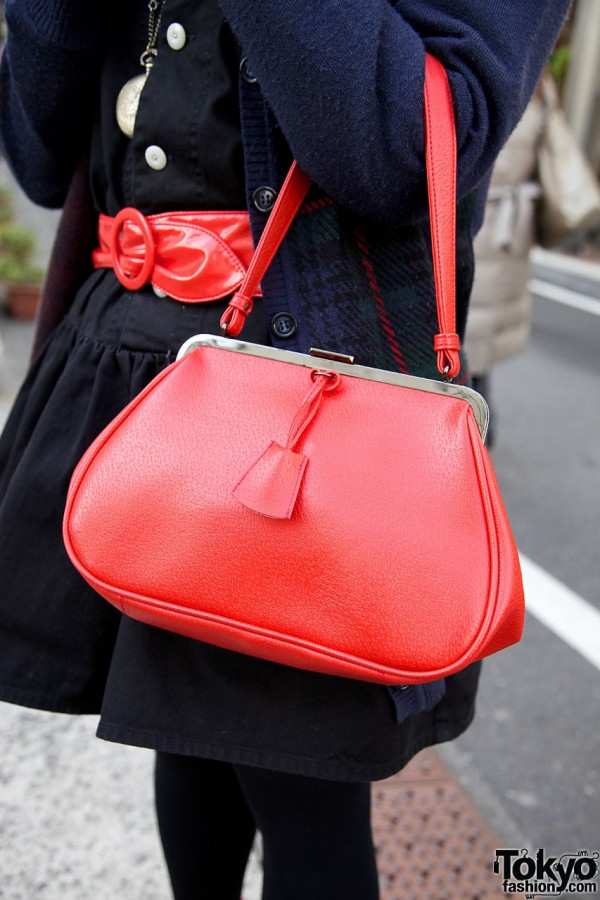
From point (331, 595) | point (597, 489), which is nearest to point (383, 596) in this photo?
point (331, 595)

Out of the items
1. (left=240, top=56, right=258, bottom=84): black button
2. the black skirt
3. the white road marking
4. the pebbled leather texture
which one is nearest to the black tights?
the black skirt

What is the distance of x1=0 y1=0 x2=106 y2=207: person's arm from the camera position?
3.37ft

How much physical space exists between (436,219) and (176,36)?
15.8 inches

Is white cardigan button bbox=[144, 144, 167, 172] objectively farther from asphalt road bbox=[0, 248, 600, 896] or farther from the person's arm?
asphalt road bbox=[0, 248, 600, 896]

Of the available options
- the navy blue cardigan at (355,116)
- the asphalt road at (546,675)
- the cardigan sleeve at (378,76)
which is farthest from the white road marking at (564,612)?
the cardigan sleeve at (378,76)

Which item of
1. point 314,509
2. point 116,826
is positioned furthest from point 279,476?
point 116,826

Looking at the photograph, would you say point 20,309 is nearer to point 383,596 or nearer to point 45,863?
point 45,863

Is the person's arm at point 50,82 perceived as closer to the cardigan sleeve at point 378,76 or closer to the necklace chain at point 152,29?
the necklace chain at point 152,29

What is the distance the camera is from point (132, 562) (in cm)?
85

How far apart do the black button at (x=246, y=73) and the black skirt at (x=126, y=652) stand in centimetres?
25

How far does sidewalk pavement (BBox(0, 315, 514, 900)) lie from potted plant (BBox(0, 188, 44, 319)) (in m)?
4.29

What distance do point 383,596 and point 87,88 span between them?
2.52 feet

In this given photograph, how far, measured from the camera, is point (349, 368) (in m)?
0.87

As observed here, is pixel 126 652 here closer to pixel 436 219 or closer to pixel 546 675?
pixel 436 219
